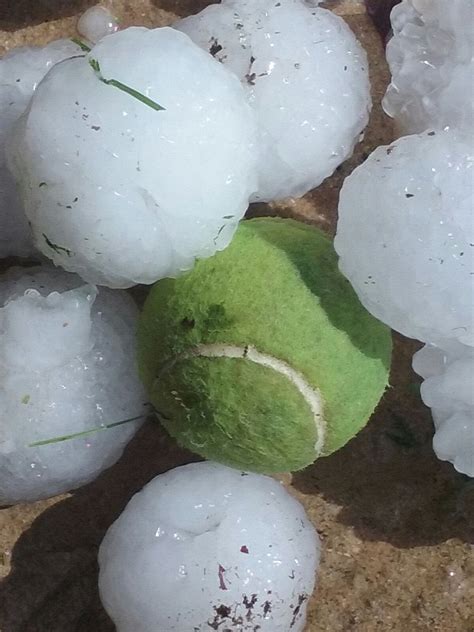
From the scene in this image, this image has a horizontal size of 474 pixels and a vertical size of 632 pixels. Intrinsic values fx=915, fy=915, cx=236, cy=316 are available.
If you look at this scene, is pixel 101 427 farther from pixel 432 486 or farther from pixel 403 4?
pixel 403 4

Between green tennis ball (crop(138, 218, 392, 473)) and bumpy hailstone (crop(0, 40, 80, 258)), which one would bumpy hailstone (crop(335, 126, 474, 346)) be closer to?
green tennis ball (crop(138, 218, 392, 473))

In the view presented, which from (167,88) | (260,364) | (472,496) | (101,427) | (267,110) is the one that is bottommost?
(472,496)

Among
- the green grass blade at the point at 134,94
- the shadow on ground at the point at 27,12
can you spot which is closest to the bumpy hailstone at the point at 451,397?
the green grass blade at the point at 134,94

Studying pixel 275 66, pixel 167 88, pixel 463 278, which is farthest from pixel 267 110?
pixel 463 278

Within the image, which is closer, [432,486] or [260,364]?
[260,364]

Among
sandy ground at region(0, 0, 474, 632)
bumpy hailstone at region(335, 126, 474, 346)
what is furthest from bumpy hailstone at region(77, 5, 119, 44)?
bumpy hailstone at region(335, 126, 474, 346)

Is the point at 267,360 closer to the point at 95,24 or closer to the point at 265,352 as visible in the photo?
the point at 265,352
